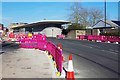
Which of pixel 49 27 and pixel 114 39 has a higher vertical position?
pixel 49 27

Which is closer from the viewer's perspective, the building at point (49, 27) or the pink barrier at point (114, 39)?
the pink barrier at point (114, 39)

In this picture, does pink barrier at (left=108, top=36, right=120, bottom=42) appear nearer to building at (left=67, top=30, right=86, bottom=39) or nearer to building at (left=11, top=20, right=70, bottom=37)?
building at (left=67, top=30, right=86, bottom=39)

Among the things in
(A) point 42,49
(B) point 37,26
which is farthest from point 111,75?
(B) point 37,26

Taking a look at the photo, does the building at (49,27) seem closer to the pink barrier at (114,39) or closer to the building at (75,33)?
the building at (75,33)

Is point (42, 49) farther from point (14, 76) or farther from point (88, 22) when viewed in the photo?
point (88, 22)

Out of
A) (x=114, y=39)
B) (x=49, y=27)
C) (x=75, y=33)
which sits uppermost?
(x=49, y=27)

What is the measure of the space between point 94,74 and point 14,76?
3249mm

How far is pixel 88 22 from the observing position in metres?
108

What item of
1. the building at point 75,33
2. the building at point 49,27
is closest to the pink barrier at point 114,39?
the building at point 75,33

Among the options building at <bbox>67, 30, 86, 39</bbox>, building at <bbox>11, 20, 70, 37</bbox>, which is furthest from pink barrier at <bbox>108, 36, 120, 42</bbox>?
building at <bbox>11, 20, 70, 37</bbox>

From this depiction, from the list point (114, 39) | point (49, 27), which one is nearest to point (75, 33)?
point (49, 27)

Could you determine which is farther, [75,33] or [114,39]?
[75,33]

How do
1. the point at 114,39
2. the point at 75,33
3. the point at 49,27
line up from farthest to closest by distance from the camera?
1. the point at 49,27
2. the point at 75,33
3. the point at 114,39

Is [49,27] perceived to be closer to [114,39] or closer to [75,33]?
[75,33]
